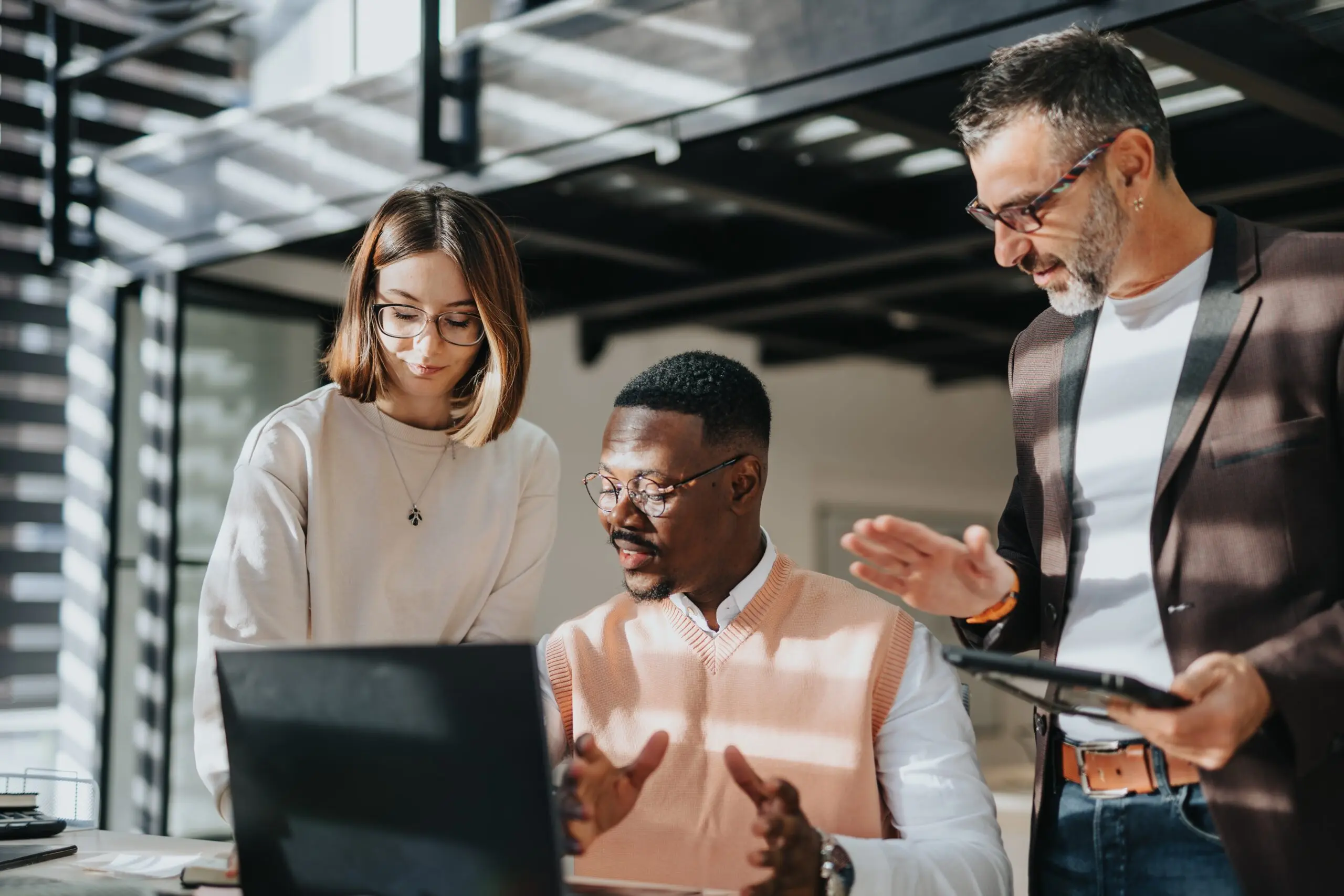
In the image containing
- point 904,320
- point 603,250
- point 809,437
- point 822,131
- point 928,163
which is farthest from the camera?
point 809,437

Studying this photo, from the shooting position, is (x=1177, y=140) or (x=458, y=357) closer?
(x=458, y=357)

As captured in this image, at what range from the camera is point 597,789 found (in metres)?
1.43

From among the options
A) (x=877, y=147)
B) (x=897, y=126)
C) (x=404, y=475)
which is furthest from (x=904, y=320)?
(x=404, y=475)

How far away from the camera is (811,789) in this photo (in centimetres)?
172

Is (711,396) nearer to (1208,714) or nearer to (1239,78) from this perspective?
(1208,714)

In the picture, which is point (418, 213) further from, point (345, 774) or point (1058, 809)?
point (1058, 809)

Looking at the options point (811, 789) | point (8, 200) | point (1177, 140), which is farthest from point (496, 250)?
point (8, 200)

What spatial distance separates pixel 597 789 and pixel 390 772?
1.03ft

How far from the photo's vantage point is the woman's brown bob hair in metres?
1.95

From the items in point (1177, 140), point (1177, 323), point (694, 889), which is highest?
point (1177, 140)

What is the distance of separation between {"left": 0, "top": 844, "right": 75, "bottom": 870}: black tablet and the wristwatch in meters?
1.08

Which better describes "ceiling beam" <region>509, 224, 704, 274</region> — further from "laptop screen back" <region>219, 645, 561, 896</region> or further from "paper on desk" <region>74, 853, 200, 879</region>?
"laptop screen back" <region>219, 645, 561, 896</region>

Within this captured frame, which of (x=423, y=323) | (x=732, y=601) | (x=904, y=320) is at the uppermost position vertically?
(x=904, y=320)

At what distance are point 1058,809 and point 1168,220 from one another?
2.40ft
